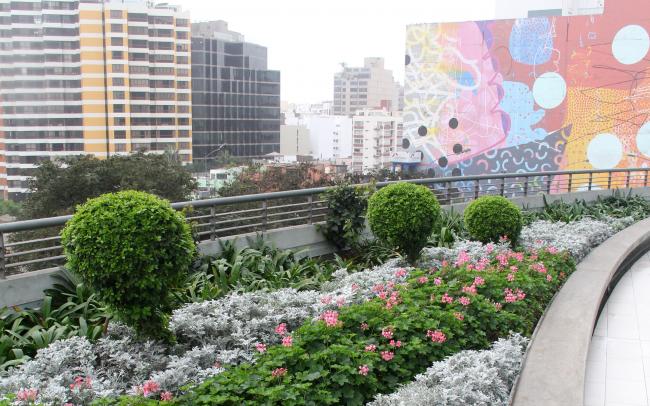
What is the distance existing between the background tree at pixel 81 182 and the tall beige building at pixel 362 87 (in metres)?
131

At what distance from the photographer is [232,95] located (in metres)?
82.1

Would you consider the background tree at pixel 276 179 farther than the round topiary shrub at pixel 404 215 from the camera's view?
Yes

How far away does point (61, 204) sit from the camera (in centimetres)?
Answer: 2128

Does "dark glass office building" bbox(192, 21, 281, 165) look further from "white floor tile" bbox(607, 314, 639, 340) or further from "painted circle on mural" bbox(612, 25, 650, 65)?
"white floor tile" bbox(607, 314, 639, 340)

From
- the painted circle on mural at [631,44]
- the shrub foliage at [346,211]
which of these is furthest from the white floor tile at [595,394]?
the painted circle on mural at [631,44]

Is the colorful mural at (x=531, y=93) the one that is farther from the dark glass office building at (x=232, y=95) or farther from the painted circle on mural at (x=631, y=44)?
the dark glass office building at (x=232, y=95)

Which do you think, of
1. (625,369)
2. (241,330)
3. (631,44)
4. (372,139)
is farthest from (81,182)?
(372,139)

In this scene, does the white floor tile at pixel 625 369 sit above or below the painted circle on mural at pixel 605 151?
below

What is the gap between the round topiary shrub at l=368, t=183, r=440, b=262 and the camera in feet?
24.1

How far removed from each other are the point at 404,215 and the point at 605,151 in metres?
53.3

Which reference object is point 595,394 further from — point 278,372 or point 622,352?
point 278,372

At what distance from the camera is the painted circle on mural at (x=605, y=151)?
175ft

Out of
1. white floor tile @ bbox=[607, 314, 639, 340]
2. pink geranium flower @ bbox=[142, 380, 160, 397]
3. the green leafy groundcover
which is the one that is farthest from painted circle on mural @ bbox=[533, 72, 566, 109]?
pink geranium flower @ bbox=[142, 380, 160, 397]

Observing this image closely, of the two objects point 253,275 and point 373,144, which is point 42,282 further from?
point 373,144
